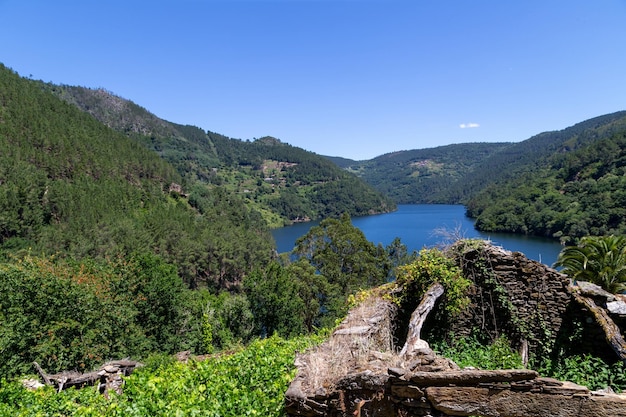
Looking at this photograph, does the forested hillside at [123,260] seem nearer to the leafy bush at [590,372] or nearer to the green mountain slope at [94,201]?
the green mountain slope at [94,201]

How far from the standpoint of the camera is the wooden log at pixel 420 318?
562 cm

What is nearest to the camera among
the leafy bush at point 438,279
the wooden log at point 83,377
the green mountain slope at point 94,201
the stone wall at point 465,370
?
the stone wall at point 465,370

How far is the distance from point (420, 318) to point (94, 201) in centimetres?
6563

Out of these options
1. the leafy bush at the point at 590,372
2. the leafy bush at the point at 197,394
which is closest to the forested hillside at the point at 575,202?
the leafy bush at the point at 590,372

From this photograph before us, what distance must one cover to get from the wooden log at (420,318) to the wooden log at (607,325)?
2885mm

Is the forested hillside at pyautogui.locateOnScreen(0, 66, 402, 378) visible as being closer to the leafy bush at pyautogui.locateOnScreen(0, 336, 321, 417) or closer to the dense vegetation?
the dense vegetation

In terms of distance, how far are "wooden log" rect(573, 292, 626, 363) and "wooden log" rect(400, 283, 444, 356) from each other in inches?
114

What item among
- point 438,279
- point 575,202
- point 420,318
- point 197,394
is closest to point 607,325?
point 438,279

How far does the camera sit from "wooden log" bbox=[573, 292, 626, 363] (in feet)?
20.1

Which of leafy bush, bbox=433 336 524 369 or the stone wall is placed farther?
leafy bush, bbox=433 336 524 369

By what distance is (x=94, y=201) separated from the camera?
5928cm

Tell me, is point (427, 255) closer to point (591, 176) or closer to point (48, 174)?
point (48, 174)

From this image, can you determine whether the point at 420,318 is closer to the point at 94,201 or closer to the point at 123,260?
the point at 123,260

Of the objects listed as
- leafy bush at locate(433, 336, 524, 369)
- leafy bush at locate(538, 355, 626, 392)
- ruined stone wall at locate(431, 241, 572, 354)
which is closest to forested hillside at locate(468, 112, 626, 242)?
ruined stone wall at locate(431, 241, 572, 354)
